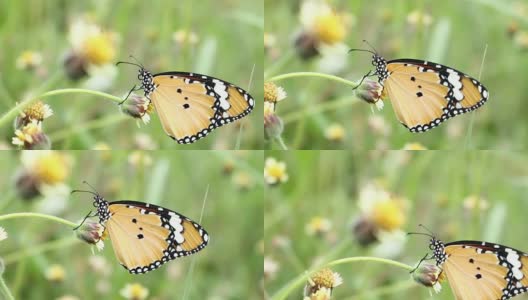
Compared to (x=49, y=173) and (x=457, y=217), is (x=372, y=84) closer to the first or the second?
(x=457, y=217)

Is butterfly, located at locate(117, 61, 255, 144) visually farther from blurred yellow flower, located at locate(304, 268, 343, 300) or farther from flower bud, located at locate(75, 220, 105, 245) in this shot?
blurred yellow flower, located at locate(304, 268, 343, 300)

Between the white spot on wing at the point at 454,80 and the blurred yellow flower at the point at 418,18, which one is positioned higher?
the blurred yellow flower at the point at 418,18

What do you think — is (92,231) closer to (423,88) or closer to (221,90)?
(221,90)

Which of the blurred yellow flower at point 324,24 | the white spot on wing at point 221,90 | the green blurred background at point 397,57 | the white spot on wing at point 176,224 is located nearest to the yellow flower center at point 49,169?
the white spot on wing at point 176,224

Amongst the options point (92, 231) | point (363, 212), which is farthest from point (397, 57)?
point (92, 231)

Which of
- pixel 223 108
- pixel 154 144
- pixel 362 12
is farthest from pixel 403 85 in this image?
pixel 154 144

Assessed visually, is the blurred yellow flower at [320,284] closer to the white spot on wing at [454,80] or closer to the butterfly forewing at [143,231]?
the butterfly forewing at [143,231]

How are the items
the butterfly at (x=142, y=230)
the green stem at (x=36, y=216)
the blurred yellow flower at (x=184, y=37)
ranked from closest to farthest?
1. the green stem at (x=36, y=216)
2. the butterfly at (x=142, y=230)
3. the blurred yellow flower at (x=184, y=37)
